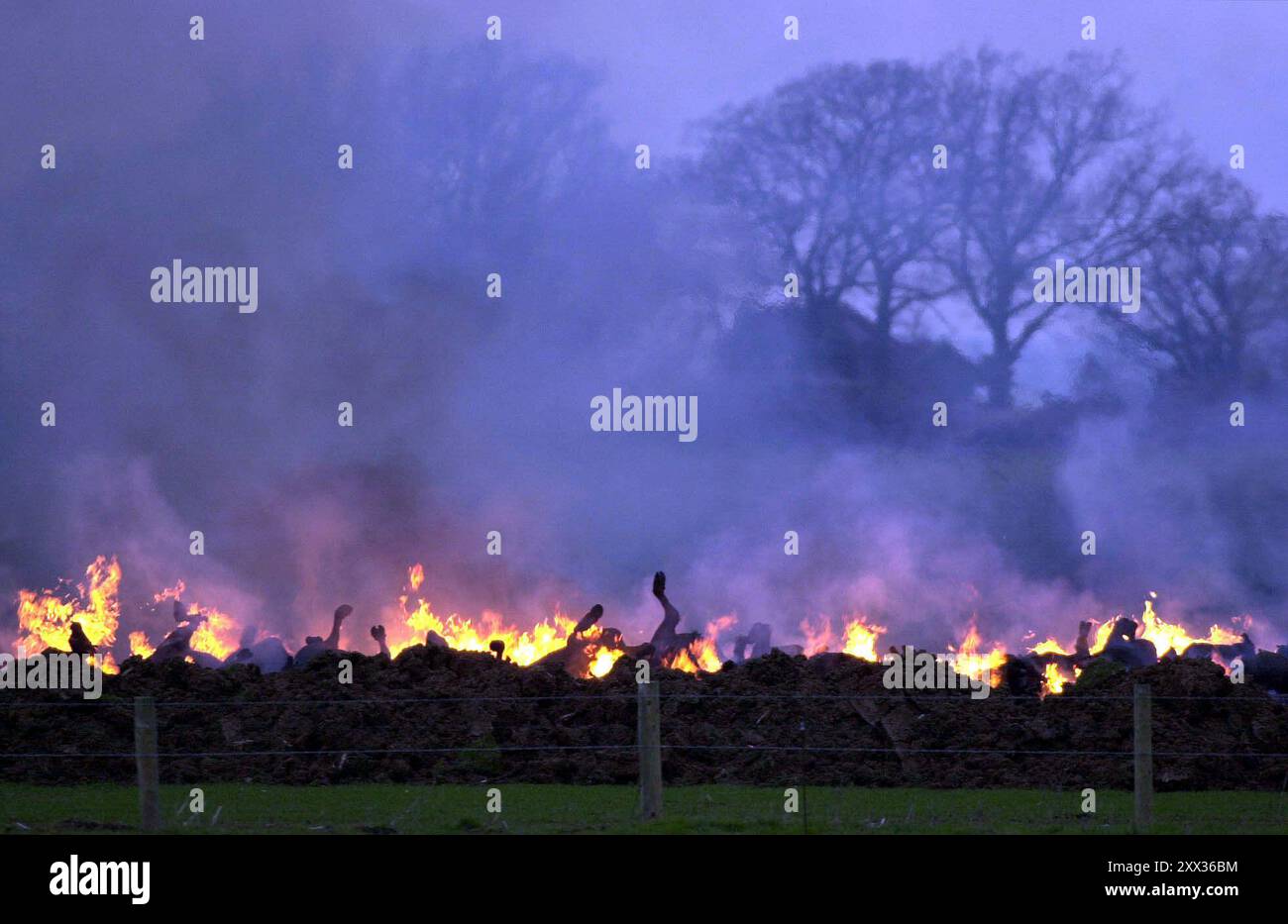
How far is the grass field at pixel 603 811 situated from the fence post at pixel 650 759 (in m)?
0.19

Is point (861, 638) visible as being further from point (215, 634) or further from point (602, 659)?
point (215, 634)

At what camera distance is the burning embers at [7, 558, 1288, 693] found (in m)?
23.7

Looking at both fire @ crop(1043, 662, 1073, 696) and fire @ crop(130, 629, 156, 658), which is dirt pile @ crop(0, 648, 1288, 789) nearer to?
fire @ crop(1043, 662, 1073, 696)

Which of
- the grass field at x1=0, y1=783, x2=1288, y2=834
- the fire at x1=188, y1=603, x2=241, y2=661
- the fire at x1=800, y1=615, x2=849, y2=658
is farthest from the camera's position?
the fire at x1=800, y1=615, x2=849, y2=658

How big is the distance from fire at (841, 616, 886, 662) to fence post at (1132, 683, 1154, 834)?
1227 centimetres

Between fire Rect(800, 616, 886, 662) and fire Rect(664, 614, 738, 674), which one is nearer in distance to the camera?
fire Rect(664, 614, 738, 674)

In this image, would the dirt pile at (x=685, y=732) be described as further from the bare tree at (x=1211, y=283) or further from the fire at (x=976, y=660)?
the bare tree at (x=1211, y=283)

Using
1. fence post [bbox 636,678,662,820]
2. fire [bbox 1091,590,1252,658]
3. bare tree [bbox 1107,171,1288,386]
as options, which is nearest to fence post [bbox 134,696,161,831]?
fence post [bbox 636,678,662,820]

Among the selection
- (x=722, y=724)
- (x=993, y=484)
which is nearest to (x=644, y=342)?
(x=993, y=484)

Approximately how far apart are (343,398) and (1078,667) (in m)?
14.6

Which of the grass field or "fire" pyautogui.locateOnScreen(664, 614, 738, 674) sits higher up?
"fire" pyautogui.locateOnScreen(664, 614, 738, 674)

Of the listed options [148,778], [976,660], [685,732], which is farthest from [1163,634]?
[148,778]

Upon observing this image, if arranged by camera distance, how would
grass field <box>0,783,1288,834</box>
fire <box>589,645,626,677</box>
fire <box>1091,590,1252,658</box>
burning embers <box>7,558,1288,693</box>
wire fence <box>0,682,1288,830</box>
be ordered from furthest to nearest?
fire <box>1091,590,1252,658</box> → burning embers <box>7,558,1288,693</box> → fire <box>589,645,626,677</box> → wire fence <box>0,682,1288,830</box> → grass field <box>0,783,1288,834</box>

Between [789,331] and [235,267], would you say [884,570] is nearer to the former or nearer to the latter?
[789,331]
